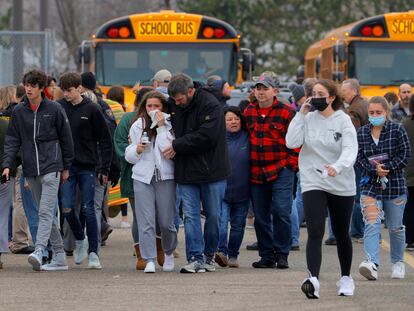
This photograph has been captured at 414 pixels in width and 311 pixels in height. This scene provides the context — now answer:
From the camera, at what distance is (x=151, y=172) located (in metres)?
11.7

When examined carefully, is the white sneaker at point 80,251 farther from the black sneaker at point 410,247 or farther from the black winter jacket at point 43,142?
the black sneaker at point 410,247

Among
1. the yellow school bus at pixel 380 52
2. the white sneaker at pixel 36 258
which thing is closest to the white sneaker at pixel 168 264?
the white sneaker at pixel 36 258

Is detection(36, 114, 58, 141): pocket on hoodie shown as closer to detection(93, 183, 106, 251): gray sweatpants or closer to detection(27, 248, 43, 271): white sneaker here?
detection(93, 183, 106, 251): gray sweatpants

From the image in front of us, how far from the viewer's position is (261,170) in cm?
1206

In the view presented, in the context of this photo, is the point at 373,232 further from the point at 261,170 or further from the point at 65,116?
the point at 65,116

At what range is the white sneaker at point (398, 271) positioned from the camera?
1155 centimetres

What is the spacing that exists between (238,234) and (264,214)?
32cm

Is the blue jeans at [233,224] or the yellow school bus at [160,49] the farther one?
the yellow school bus at [160,49]

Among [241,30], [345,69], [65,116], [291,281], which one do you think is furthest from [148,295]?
[241,30]

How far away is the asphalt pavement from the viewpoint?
9656mm

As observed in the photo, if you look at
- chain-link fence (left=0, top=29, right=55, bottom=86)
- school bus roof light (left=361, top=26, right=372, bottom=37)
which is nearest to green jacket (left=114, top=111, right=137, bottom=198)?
chain-link fence (left=0, top=29, right=55, bottom=86)

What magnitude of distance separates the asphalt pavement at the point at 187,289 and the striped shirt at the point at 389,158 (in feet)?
2.47

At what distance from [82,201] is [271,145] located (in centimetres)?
178

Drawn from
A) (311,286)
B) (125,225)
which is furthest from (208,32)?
(311,286)
